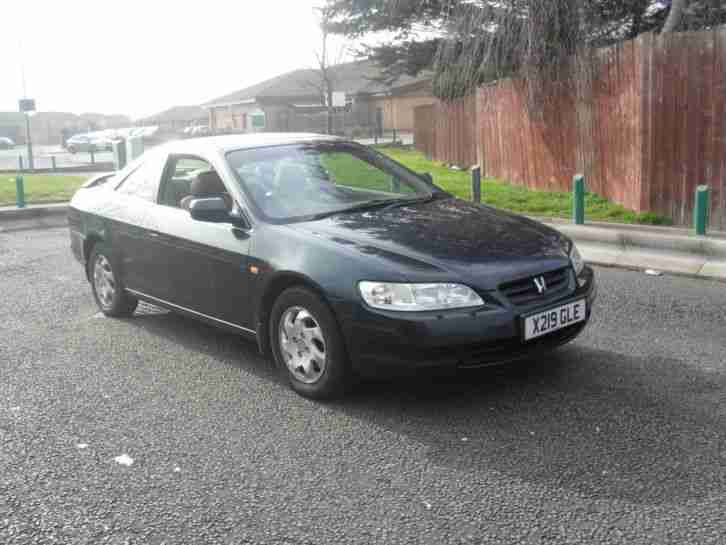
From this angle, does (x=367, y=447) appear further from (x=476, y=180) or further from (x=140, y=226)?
(x=476, y=180)

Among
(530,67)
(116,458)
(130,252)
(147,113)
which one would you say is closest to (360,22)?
(530,67)

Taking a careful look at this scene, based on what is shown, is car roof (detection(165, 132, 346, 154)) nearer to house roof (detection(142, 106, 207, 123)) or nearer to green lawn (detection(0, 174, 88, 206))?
green lawn (detection(0, 174, 88, 206))

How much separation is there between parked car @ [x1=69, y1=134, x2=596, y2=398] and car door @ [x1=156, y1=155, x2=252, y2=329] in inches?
0.5

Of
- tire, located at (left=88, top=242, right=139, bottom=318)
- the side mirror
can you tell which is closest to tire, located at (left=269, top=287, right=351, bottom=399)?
the side mirror

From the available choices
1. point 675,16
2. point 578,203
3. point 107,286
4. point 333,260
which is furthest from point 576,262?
point 675,16

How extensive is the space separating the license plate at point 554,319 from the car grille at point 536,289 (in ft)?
0.26

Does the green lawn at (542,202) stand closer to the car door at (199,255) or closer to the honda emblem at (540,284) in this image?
the car door at (199,255)

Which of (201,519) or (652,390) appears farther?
(652,390)

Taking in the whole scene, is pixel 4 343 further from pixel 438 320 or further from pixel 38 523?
pixel 438 320

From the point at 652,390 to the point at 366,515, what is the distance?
224 centimetres

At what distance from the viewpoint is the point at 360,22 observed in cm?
3825

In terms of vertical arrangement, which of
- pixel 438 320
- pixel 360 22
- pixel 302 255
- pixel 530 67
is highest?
pixel 360 22

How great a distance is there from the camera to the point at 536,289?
185 inches

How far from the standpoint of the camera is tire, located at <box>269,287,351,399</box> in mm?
4715
